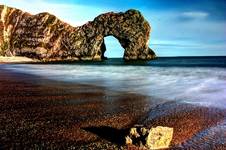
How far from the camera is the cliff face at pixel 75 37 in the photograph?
415ft

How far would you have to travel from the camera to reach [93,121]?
9453 millimetres

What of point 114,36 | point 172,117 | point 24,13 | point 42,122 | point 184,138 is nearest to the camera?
point 184,138

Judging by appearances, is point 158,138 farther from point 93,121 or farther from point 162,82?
point 162,82

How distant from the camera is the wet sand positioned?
7.38 m

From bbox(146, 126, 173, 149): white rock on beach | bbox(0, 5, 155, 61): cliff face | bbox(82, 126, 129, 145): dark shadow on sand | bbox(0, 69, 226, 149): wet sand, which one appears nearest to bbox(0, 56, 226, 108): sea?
bbox(0, 69, 226, 149): wet sand

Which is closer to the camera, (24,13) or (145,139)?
(145,139)

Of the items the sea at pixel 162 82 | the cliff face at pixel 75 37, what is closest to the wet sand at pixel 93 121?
the sea at pixel 162 82

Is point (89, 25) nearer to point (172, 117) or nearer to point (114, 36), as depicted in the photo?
point (114, 36)

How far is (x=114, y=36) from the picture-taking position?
128375 mm

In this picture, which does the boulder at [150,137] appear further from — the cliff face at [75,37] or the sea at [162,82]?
the cliff face at [75,37]

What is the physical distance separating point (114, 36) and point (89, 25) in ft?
36.8

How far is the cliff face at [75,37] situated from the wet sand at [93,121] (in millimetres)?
112959

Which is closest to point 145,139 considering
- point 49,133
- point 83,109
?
point 49,133

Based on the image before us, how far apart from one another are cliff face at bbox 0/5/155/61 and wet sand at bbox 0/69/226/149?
4447 inches
